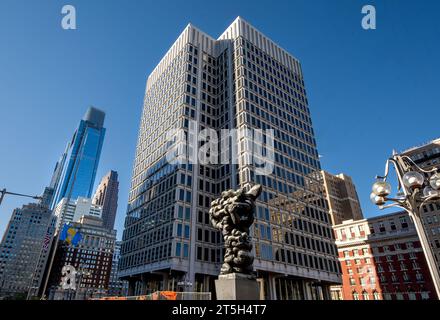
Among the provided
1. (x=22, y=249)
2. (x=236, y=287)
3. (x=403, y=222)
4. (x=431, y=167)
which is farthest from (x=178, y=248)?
(x=22, y=249)

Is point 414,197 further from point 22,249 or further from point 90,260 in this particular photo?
point 22,249

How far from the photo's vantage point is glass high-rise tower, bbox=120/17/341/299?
4841 cm

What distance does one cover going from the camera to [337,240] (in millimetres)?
78000

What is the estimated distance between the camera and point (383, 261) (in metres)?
→ 66.9

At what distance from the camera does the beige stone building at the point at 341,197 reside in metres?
124

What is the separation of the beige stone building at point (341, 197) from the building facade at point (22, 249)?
477 ft

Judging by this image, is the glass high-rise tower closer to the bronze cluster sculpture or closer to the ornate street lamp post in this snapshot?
the bronze cluster sculpture

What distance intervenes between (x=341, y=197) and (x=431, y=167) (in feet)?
201

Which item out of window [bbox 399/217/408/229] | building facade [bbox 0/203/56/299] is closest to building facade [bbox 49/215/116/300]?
building facade [bbox 0/203/56/299]

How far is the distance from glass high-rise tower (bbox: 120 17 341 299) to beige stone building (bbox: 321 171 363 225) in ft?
213

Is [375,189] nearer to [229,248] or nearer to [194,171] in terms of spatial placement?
[229,248]

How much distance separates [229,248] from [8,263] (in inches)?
7839
